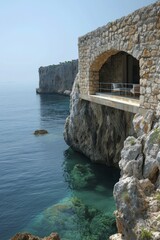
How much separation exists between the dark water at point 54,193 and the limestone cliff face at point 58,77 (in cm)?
5411

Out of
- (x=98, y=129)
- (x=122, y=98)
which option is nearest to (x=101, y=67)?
(x=98, y=129)

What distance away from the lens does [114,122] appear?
2312 centimetres

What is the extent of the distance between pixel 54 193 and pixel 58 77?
78648 mm

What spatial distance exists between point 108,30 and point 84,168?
12.0 m

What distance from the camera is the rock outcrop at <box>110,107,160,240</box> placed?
30.4ft

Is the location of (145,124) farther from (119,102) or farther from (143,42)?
(119,102)

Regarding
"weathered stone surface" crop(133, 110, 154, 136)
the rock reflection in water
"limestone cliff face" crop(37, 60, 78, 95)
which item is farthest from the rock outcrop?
"limestone cliff face" crop(37, 60, 78, 95)

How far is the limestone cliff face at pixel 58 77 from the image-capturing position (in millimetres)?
87088

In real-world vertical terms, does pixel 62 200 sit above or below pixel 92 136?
below

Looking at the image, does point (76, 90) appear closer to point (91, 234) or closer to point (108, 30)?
point (108, 30)

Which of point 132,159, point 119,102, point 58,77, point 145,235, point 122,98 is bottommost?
point 145,235

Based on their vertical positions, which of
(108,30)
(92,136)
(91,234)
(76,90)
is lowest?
(91,234)

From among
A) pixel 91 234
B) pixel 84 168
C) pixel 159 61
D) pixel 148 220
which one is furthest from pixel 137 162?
pixel 84 168

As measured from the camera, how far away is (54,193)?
68.8ft
